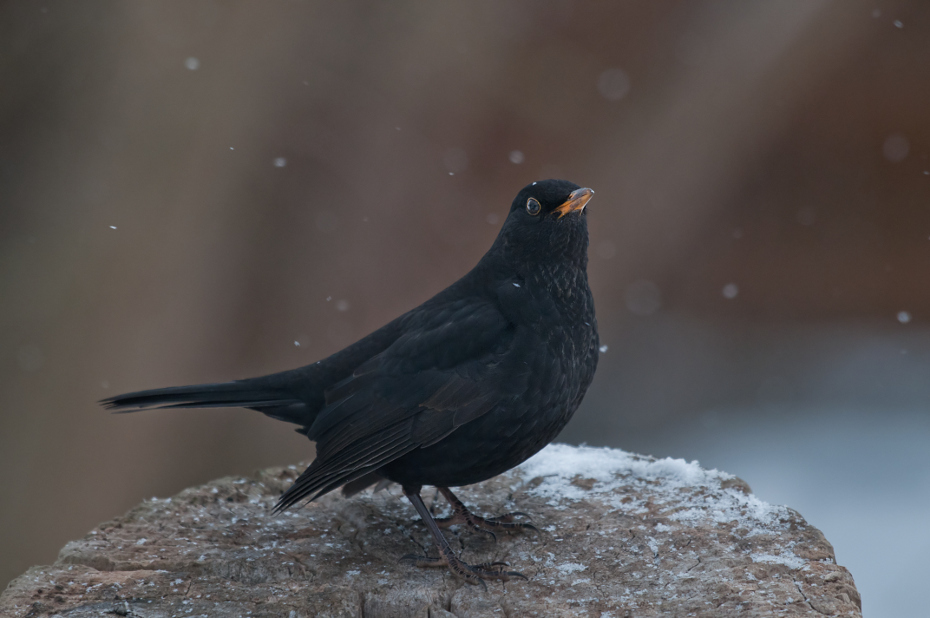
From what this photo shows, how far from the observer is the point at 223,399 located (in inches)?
108

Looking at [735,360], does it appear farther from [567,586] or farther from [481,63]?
[567,586]

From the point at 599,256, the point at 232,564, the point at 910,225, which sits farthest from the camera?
the point at 599,256

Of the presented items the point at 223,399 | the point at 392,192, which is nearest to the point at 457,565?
the point at 223,399

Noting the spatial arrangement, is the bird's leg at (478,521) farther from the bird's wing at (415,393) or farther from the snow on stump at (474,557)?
the bird's wing at (415,393)

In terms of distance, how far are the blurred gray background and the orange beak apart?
391 centimetres

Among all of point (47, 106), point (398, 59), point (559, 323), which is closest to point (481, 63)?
point (398, 59)

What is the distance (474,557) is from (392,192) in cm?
435

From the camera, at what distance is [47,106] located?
570cm

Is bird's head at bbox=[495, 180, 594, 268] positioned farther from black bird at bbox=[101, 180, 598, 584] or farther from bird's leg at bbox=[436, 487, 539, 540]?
bird's leg at bbox=[436, 487, 539, 540]

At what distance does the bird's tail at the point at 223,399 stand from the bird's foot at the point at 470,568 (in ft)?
2.58

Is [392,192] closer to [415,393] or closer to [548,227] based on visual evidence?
[548,227]

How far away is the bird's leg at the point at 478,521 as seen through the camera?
9.00ft

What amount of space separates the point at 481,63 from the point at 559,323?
4.21 metres

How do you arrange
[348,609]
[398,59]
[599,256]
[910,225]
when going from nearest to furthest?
[348,609] < [398,59] < [910,225] < [599,256]
